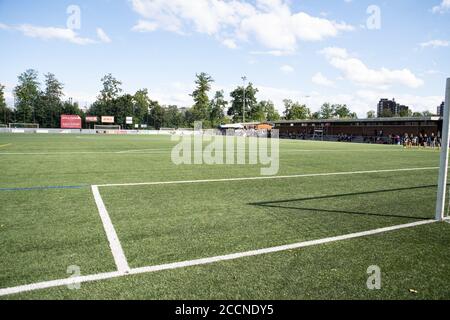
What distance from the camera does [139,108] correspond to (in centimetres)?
10756

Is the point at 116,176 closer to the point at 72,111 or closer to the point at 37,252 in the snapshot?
the point at 37,252

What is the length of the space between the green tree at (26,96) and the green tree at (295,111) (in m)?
85.4

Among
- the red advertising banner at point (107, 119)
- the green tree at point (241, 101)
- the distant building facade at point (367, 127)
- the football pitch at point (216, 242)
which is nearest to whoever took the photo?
the football pitch at point (216, 242)

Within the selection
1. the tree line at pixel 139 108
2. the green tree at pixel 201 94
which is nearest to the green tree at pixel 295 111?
the tree line at pixel 139 108

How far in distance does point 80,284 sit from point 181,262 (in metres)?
1.10

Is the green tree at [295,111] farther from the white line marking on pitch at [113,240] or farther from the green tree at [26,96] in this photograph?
the white line marking on pitch at [113,240]

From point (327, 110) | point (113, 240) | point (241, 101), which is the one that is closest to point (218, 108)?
point (241, 101)

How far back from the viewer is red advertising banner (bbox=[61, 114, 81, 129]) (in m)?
77.8

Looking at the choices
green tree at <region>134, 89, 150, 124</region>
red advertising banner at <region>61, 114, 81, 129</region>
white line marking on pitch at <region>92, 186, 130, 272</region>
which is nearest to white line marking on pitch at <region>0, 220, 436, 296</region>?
white line marking on pitch at <region>92, 186, 130, 272</region>

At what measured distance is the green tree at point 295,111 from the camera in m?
118

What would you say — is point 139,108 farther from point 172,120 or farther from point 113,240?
point 113,240

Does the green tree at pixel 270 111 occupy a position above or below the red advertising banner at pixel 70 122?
above

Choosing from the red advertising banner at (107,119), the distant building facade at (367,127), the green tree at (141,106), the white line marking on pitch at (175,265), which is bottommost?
the white line marking on pitch at (175,265)

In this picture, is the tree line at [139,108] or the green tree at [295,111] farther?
the green tree at [295,111]
